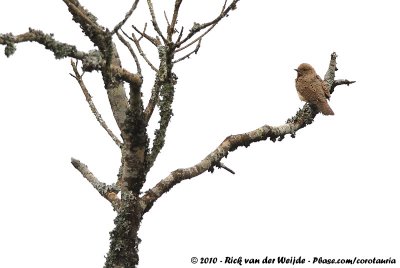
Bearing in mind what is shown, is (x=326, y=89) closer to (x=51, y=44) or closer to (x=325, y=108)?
(x=325, y=108)

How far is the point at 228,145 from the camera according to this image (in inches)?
229

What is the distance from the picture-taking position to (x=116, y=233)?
505cm

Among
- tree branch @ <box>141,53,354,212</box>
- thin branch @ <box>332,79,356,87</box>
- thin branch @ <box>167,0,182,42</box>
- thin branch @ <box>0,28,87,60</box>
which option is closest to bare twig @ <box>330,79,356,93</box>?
thin branch @ <box>332,79,356,87</box>

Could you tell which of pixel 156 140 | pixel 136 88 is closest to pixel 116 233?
pixel 156 140

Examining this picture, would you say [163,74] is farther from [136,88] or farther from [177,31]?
[136,88]

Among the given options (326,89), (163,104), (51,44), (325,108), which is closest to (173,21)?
(163,104)

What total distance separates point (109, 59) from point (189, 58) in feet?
3.67

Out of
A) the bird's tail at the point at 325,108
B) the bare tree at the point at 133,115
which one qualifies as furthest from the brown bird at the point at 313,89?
the bare tree at the point at 133,115

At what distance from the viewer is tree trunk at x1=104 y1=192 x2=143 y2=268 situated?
5031 mm

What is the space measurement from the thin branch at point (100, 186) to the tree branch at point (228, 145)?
31 centimetres

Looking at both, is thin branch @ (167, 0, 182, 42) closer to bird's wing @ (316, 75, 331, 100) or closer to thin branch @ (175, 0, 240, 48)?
thin branch @ (175, 0, 240, 48)

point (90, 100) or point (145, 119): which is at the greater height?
point (90, 100)

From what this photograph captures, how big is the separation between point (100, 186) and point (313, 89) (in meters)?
3.50

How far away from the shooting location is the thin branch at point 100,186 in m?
5.34
